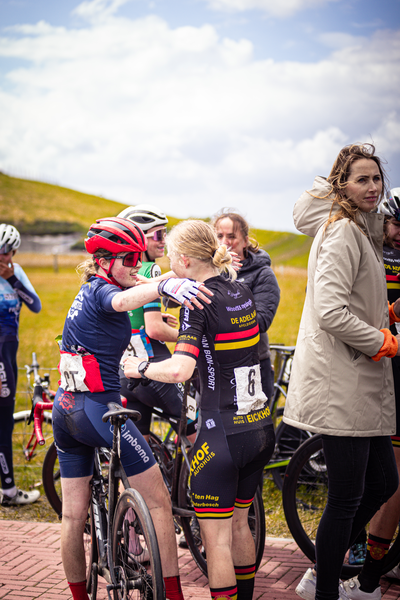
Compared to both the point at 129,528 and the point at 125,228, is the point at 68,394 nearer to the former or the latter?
the point at 129,528

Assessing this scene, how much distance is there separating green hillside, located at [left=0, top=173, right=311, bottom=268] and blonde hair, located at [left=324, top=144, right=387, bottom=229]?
46.9 meters

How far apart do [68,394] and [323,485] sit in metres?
2.56

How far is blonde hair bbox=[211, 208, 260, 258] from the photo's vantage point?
187 inches

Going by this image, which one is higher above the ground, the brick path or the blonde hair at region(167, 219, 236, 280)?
the blonde hair at region(167, 219, 236, 280)

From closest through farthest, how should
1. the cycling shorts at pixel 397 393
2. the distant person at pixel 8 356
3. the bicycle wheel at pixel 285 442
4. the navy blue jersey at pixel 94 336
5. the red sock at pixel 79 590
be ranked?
the navy blue jersey at pixel 94 336, the red sock at pixel 79 590, the cycling shorts at pixel 397 393, the bicycle wheel at pixel 285 442, the distant person at pixel 8 356

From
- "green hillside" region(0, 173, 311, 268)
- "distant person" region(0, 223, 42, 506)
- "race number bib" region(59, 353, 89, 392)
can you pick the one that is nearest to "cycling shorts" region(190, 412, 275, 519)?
"race number bib" region(59, 353, 89, 392)

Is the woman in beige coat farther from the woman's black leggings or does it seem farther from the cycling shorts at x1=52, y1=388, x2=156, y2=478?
the cycling shorts at x1=52, y1=388, x2=156, y2=478

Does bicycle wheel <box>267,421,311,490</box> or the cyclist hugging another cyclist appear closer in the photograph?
the cyclist hugging another cyclist

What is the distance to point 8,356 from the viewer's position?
5.52 metres

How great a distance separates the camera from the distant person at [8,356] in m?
5.51

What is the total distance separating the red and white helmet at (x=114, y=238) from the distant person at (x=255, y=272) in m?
1.70

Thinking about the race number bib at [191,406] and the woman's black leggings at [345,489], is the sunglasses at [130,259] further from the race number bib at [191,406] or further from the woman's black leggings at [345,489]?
the woman's black leggings at [345,489]

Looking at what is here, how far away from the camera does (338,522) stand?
9.87 feet

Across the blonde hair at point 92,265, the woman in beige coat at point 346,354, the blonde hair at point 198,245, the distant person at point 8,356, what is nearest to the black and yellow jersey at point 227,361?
the blonde hair at point 198,245
